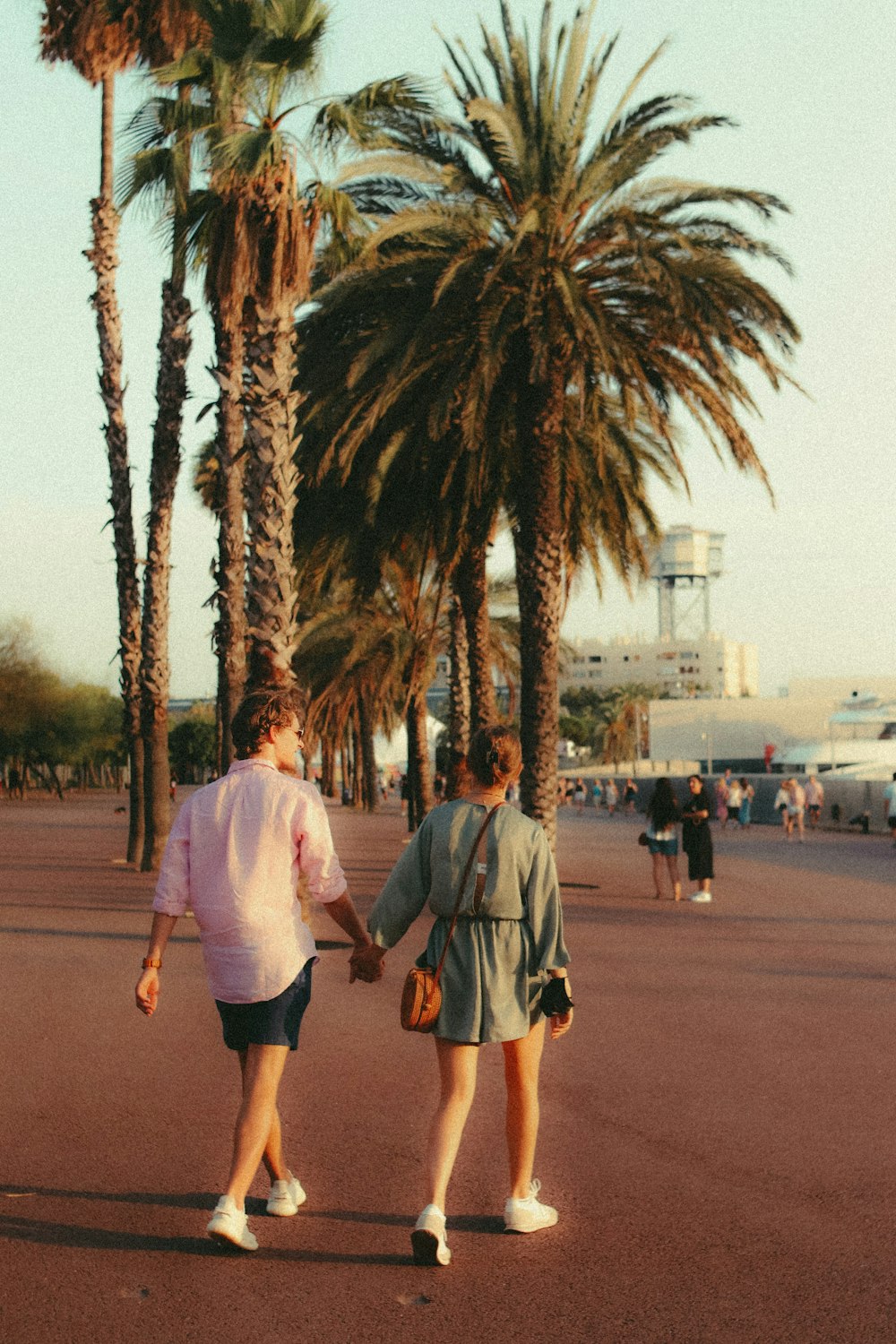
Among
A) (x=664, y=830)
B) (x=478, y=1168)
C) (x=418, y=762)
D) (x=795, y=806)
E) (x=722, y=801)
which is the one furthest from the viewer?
(x=722, y=801)

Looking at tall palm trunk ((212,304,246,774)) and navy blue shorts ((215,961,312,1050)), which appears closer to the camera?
navy blue shorts ((215,961,312,1050))

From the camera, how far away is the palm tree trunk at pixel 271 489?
1548 cm

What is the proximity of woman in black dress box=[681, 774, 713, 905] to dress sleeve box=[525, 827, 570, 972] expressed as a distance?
44.3ft

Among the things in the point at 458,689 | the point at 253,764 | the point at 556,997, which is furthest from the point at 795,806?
the point at 253,764

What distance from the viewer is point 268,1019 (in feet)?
16.4

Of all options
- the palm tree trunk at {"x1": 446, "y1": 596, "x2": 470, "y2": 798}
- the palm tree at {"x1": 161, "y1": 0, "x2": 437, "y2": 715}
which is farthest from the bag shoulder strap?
the palm tree trunk at {"x1": 446, "y1": 596, "x2": 470, "y2": 798}

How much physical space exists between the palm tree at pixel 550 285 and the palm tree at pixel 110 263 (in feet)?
20.9

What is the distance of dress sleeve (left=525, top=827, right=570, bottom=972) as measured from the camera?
5164mm

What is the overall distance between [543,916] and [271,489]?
1089cm

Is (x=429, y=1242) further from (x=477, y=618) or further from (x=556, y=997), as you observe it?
(x=477, y=618)

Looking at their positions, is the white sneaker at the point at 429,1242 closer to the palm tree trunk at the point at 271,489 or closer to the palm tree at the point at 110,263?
the palm tree trunk at the point at 271,489

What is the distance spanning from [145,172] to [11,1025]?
1204 cm

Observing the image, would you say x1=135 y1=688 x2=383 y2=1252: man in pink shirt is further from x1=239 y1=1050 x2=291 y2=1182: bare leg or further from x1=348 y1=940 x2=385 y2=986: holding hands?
x1=239 y1=1050 x2=291 y2=1182: bare leg

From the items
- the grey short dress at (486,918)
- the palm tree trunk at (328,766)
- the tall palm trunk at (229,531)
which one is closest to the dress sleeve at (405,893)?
the grey short dress at (486,918)
